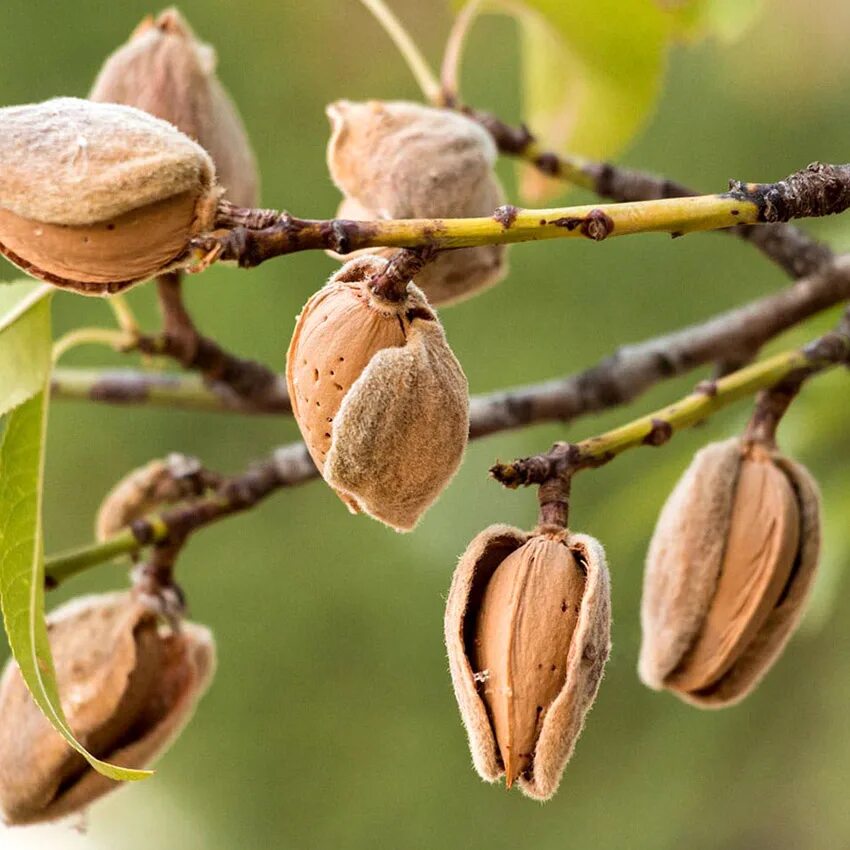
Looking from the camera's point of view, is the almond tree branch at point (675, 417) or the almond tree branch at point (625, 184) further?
the almond tree branch at point (625, 184)

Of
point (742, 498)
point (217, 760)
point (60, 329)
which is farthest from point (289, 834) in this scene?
point (742, 498)

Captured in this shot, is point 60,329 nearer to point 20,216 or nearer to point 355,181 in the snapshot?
point 355,181

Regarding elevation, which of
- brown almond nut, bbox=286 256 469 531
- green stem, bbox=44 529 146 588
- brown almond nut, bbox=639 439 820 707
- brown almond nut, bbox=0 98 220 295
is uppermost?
brown almond nut, bbox=0 98 220 295

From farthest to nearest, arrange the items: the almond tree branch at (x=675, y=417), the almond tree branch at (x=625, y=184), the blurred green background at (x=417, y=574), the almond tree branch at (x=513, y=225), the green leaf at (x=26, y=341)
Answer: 1. the blurred green background at (x=417, y=574)
2. the almond tree branch at (x=625, y=184)
3. the green leaf at (x=26, y=341)
4. the almond tree branch at (x=675, y=417)
5. the almond tree branch at (x=513, y=225)

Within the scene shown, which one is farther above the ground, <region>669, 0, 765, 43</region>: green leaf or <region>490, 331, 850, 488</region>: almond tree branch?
<region>669, 0, 765, 43</region>: green leaf

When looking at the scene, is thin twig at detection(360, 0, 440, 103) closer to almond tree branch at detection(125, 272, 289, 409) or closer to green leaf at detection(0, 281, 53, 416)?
almond tree branch at detection(125, 272, 289, 409)

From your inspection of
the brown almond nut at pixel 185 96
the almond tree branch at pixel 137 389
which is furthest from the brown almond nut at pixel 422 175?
the almond tree branch at pixel 137 389

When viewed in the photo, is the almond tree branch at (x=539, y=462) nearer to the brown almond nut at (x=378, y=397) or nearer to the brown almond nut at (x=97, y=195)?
the brown almond nut at (x=378, y=397)

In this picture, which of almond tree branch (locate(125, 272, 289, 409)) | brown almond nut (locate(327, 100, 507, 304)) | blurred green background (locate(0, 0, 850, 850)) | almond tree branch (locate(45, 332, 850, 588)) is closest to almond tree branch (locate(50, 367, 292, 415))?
almond tree branch (locate(125, 272, 289, 409))
